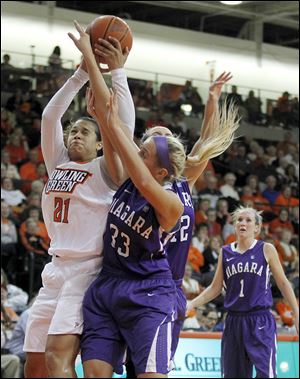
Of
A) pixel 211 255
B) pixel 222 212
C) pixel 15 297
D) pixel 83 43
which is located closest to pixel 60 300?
pixel 83 43

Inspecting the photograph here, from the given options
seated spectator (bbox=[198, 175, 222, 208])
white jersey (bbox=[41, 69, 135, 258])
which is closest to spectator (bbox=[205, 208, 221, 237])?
seated spectator (bbox=[198, 175, 222, 208])

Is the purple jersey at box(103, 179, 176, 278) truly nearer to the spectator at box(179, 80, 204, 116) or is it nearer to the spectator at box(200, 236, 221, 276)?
the spectator at box(200, 236, 221, 276)

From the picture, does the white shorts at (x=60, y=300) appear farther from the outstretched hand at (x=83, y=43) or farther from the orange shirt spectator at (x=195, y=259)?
the orange shirt spectator at (x=195, y=259)

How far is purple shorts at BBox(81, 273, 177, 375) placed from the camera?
4.35 m

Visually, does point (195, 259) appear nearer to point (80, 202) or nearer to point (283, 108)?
point (283, 108)

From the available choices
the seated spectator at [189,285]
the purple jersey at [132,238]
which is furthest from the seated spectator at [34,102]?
the purple jersey at [132,238]

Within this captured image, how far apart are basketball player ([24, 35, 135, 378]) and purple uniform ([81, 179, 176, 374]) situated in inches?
4.2

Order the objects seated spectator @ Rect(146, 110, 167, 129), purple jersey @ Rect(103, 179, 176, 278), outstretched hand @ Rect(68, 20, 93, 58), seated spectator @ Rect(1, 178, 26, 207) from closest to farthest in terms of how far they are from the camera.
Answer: purple jersey @ Rect(103, 179, 176, 278), outstretched hand @ Rect(68, 20, 93, 58), seated spectator @ Rect(1, 178, 26, 207), seated spectator @ Rect(146, 110, 167, 129)

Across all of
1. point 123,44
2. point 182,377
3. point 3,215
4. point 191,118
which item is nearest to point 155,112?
point 191,118

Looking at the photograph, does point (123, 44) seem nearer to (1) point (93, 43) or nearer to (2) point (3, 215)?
(1) point (93, 43)

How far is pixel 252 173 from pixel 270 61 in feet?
8.93

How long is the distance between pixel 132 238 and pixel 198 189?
12.2 m

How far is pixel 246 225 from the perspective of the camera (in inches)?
311

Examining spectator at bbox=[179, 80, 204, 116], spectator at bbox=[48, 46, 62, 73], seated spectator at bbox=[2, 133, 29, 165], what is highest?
spectator at bbox=[48, 46, 62, 73]
